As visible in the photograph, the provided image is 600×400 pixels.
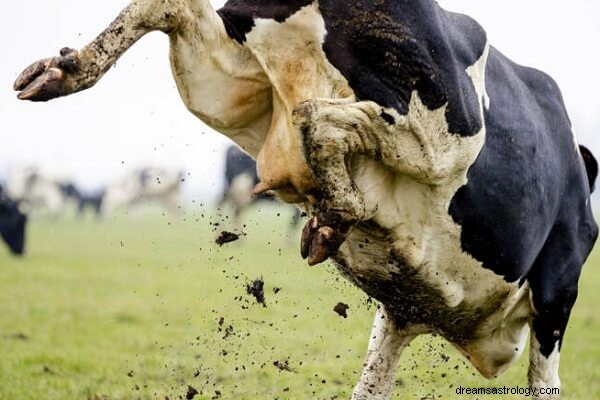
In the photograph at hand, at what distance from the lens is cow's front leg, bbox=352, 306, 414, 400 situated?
212 inches

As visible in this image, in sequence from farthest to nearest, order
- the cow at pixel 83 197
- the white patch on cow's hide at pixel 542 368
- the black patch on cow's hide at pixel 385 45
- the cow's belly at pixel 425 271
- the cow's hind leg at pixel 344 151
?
the cow at pixel 83 197, the white patch on cow's hide at pixel 542 368, the cow's belly at pixel 425 271, the black patch on cow's hide at pixel 385 45, the cow's hind leg at pixel 344 151

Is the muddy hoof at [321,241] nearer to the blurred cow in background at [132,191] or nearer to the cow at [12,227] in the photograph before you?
the cow at [12,227]

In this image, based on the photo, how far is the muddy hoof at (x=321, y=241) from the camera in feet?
12.4

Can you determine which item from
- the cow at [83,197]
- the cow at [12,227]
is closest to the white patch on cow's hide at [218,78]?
the cow at [12,227]

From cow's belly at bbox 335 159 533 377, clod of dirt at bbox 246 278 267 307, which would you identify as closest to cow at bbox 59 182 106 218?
cow's belly at bbox 335 159 533 377

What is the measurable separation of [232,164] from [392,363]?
1797 centimetres

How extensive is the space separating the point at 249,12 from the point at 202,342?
479 centimetres

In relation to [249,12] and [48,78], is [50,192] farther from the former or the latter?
[48,78]

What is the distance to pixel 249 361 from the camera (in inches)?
287

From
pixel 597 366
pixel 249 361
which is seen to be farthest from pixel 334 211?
pixel 597 366

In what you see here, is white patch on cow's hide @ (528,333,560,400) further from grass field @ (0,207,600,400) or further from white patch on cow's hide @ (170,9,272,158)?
white patch on cow's hide @ (170,9,272,158)

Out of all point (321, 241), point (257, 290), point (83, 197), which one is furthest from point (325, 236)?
point (83, 197)

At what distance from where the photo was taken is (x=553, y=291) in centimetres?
512

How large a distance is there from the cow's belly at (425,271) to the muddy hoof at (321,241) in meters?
0.22
